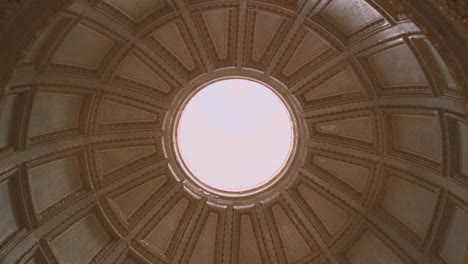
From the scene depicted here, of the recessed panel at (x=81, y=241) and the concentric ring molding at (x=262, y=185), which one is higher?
the concentric ring molding at (x=262, y=185)

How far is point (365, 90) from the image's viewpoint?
50.4 feet

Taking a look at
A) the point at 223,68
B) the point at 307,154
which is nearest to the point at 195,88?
the point at 223,68

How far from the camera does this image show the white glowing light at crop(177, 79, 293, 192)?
19375 millimetres

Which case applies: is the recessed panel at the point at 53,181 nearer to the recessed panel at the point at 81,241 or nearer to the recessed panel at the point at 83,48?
the recessed panel at the point at 81,241

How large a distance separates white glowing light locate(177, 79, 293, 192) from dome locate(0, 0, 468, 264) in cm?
129

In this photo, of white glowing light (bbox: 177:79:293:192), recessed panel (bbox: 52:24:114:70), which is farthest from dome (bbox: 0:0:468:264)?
white glowing light (bbox: 177:79:293:192)

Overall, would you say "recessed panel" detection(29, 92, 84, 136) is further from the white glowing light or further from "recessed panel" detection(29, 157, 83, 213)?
the white glowing light

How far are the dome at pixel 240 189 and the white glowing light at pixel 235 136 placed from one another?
4.24 feet

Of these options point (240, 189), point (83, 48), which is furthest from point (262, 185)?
point (83, 48)

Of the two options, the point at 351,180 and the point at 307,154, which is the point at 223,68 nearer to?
the point at 307,154

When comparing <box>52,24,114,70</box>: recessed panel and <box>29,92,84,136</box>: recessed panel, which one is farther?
<box>29,92,84,136</box>: recessed panel

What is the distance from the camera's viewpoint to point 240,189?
61.2ft

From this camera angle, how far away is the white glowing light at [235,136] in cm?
1938

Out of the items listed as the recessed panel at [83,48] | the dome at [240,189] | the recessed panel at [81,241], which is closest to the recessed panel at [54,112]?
the dome at [240,189]
